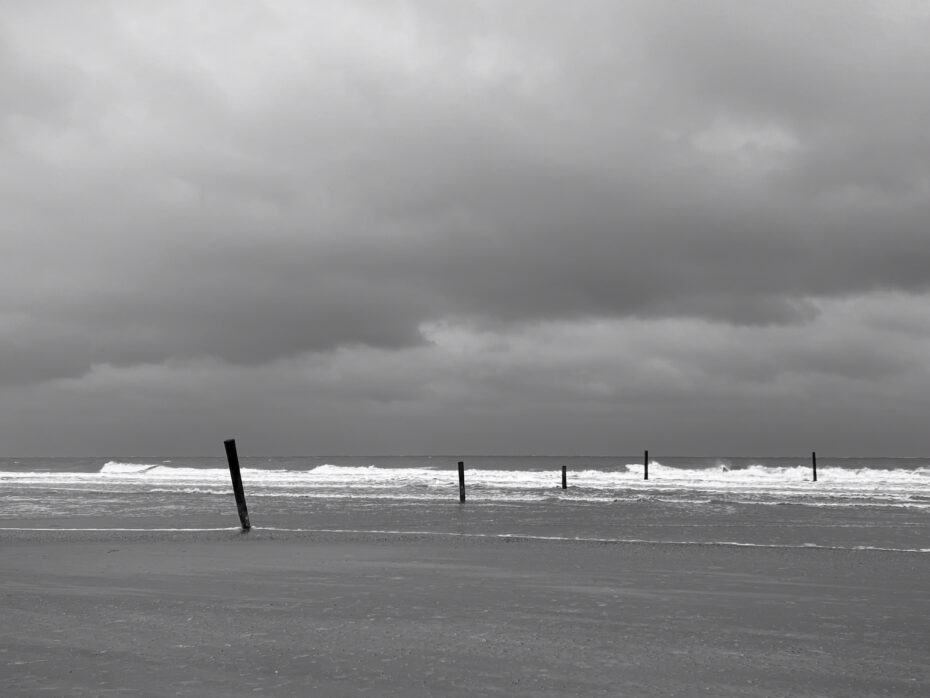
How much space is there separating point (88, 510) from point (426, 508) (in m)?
10.4

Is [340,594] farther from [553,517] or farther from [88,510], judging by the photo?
[88,510]

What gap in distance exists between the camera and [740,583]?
34.2ft

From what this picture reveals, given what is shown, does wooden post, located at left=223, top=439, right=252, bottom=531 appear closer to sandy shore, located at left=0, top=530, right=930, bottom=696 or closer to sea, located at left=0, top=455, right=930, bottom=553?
sea, located at left=0, top=455, right=930, bottom=553

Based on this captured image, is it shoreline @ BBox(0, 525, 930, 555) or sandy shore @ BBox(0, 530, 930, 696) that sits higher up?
sandy shore @ BBox(0, 530, 930, 696)

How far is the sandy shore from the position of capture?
19.3ft

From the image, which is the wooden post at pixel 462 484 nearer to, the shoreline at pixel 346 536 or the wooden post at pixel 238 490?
the shoreline at pixel 346 536

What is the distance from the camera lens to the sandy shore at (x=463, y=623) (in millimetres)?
5879

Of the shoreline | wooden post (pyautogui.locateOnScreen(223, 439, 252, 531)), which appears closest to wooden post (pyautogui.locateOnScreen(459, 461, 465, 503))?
the shoreline

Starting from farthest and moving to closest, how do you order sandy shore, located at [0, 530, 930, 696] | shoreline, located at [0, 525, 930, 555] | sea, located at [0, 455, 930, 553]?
1. sea, located at [0, 455, 930, 553]
2. shoreline, located at [0, 525, 930, 555]
3. sandy shore, located at [0, 530, 930, 696]

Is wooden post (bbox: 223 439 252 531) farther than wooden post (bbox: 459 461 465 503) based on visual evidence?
No

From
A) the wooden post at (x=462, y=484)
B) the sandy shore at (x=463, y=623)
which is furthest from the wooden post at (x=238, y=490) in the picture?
the wooden post at (x=462, y=484)

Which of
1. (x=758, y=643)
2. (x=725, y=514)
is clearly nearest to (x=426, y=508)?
(x=725, y=514)

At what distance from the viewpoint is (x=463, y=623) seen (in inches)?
309

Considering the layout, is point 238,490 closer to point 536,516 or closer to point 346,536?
point 346,536
